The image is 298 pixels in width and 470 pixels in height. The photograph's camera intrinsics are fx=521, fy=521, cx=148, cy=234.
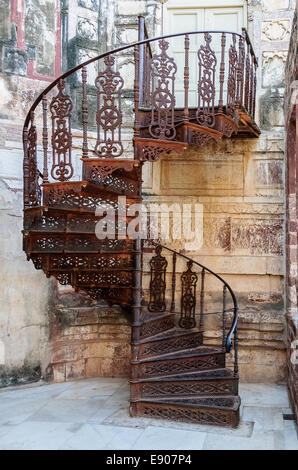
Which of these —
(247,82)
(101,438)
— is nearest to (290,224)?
(247,82)

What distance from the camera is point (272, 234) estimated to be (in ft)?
19.8

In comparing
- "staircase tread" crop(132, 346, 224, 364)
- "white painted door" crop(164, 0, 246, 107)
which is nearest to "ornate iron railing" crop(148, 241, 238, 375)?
"staircase tread" crop(132, 346, 224, 364)

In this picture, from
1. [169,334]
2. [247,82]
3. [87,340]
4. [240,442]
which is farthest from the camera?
[87,340]

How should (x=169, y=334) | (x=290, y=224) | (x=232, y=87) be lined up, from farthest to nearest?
(x=290, y=224)
(x=169, y=334)
(x=232, y=87)

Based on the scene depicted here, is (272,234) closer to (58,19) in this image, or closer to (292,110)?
(292,110)

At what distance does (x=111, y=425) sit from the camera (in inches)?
178

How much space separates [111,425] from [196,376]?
0.92 meters

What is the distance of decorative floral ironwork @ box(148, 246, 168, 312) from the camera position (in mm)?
5836

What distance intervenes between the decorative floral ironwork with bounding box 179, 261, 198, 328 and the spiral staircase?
391 millimetres

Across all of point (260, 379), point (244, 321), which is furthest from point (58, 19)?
point (260, 379)

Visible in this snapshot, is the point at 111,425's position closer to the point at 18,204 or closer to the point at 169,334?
the point at 169,334

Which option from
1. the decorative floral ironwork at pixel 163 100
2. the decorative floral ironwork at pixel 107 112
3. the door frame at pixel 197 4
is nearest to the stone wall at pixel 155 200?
the door frame at pixel 197 4
